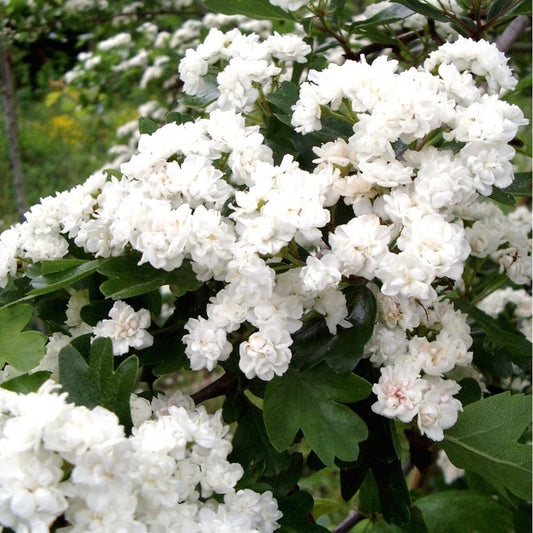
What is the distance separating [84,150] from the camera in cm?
676

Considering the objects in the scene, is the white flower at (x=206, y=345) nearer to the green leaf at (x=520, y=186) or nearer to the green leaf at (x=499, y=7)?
the green leaf at (x=520, y=186)

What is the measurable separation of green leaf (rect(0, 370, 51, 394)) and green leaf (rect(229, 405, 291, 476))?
28cm

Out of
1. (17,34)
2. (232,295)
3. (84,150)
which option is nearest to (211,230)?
(232,295)

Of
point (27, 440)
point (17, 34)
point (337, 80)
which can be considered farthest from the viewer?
point (17, 34)

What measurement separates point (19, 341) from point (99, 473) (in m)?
0.37

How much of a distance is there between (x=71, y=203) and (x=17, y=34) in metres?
2.23

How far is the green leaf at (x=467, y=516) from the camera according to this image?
5.01 ft

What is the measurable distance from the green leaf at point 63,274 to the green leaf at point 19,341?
0.04 meters

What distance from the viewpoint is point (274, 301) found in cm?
92

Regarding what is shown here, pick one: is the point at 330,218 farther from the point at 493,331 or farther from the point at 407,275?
the point at 493,331

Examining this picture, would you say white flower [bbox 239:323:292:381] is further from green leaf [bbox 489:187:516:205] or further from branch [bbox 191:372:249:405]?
green leaf [bbox 489:187:516:205]

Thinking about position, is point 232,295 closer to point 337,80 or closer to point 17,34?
point 337,80

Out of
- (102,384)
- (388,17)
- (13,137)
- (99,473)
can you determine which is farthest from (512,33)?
(13,137)

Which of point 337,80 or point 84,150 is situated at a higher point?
point 337,80
